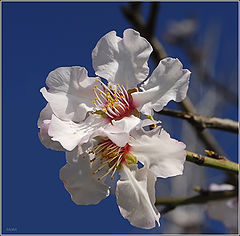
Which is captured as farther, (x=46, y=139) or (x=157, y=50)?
(x=157, y=50)

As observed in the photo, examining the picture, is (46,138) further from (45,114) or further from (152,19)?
(152,19)

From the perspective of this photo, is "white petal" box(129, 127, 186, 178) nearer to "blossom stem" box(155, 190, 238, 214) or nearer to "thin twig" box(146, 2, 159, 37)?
"blossom stem" box(155, 190, 238, 214)

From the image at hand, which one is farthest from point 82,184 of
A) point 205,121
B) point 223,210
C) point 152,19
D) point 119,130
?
point 223,210

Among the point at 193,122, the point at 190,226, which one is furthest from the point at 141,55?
the point at 190,226

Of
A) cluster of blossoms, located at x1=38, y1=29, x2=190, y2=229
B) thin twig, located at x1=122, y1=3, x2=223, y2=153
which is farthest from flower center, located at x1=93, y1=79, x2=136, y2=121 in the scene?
thin twig, located at x1=122, y1=3, x2=223, y2=153

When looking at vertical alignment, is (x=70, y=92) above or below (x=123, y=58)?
below

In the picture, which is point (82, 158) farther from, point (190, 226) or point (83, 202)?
point (190, 226)
